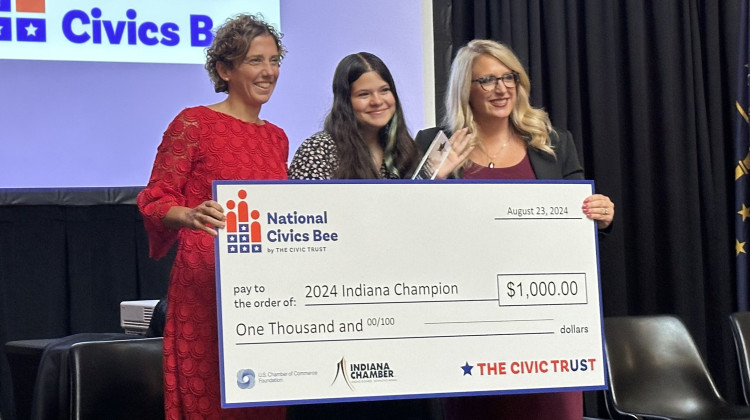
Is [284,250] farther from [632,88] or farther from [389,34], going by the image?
[632,88]

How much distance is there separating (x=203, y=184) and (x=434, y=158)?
2.09 feet

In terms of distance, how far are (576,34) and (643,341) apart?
5.83ft

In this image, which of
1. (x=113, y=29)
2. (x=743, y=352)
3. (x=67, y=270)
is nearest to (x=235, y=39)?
(x=113, y=29)

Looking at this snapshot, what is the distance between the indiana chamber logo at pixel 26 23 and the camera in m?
4.32

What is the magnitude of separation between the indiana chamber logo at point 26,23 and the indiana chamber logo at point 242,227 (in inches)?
93.6

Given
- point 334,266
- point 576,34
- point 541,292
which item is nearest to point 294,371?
point 334,266

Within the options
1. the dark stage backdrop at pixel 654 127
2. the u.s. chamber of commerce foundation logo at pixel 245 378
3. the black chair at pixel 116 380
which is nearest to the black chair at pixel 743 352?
the dark stage backdrop at pixel 654 127

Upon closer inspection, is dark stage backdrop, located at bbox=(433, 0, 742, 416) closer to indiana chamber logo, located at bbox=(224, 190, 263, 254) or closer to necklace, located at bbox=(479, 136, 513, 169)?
necklace, located at bbox=(479, 136, 513, 169)

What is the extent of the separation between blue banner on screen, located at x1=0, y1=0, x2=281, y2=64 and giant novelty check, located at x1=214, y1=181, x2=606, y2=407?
211 centimetres

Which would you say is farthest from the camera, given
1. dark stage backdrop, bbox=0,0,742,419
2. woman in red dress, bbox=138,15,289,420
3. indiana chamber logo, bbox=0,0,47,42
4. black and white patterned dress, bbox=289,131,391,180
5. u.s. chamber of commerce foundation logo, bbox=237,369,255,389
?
dark stage backdrop, bbox=0,0,742,419

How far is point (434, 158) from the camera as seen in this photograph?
2779 millimetres

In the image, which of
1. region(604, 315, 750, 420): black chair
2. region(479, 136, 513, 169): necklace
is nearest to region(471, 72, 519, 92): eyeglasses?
region(479, 136, 513, 169): necklace

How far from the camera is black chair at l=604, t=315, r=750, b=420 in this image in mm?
4062

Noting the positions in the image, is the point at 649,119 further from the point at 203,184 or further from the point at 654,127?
the point at 203,184
